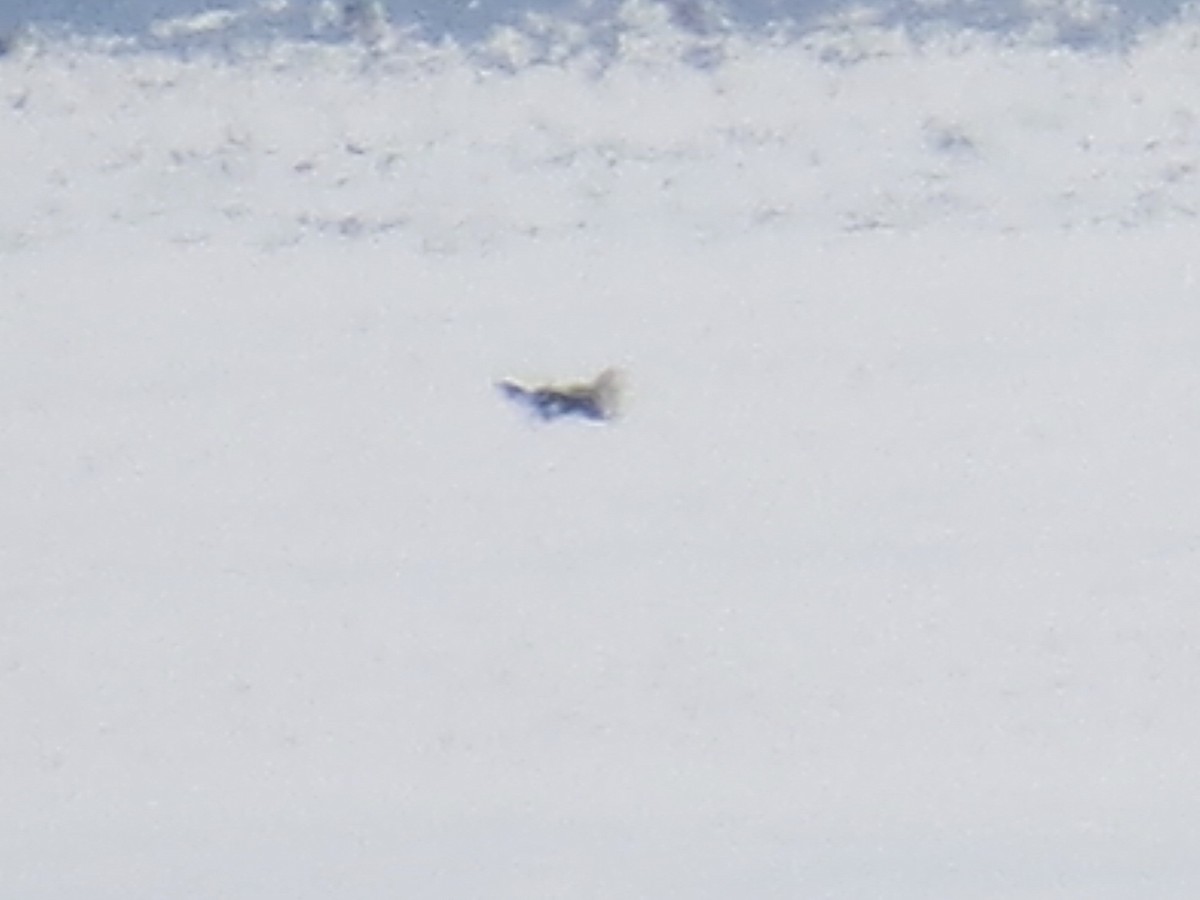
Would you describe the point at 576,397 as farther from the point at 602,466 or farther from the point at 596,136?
the point at 596,136

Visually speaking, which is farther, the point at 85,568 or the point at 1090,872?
the point at 85,568

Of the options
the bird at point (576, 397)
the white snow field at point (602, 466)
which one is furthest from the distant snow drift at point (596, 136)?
the bird at point (576, 397)

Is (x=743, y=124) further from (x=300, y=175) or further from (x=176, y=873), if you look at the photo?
(x=176, y=873)

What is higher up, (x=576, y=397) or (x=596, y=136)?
(x=596, y=136)

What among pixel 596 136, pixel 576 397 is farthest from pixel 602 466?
pixel 596 136

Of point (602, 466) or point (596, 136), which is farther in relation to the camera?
point (596, 136)

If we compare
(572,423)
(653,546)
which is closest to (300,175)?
(572,423)
